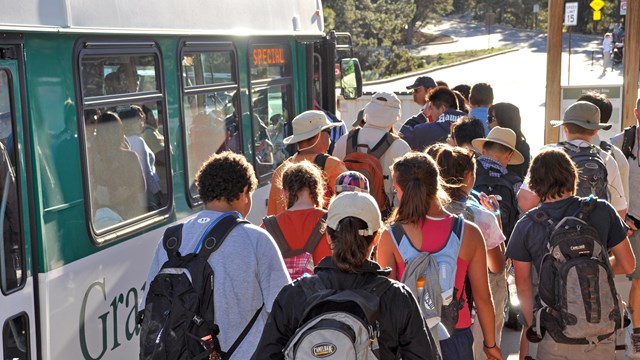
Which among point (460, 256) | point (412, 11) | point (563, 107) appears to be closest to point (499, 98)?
point (563, 107)

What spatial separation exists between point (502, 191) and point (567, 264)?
1.74m

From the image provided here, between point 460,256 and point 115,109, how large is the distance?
2.14 m

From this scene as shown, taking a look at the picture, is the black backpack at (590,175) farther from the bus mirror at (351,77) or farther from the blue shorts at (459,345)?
the bus mirror at (351,77)

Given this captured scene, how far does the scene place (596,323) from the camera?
4590mm

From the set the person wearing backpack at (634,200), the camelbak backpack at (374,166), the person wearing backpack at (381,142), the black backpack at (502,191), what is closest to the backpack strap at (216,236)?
the black backpack at (502,191)

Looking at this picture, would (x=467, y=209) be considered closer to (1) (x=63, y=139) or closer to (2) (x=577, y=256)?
(2) (x=577, y=256)

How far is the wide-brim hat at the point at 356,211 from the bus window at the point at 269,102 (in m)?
4.13

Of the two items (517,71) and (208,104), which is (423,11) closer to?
(517,71)

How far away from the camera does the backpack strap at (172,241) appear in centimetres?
403

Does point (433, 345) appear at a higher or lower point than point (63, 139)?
lower

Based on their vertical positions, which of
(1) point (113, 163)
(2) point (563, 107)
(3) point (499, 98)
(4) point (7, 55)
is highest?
(4) point (7, 55)

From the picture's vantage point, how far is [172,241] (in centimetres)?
407

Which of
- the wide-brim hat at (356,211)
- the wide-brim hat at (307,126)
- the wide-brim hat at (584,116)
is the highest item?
the wide-brim hat at (356,211)

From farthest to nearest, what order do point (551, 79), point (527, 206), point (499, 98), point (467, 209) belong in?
point (499, 98) → point (551, 79) → point (527, 206) → point (467, 209)
